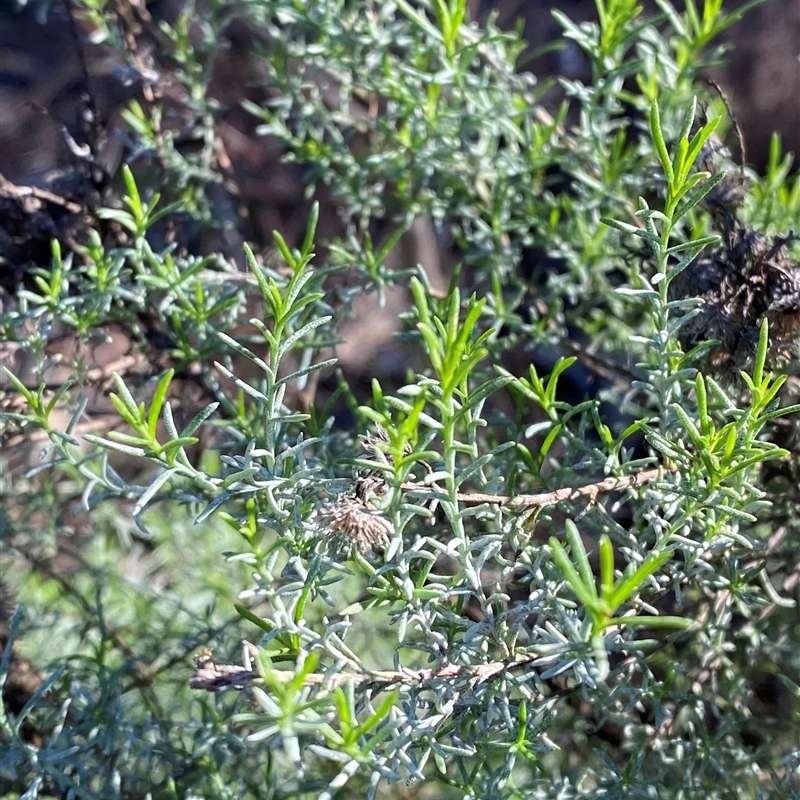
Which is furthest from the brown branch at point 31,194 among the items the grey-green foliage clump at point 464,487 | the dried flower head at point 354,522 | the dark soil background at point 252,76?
the dark soil background at point 252,76

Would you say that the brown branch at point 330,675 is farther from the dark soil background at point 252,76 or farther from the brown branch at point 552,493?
the dark soil background at point 252,76

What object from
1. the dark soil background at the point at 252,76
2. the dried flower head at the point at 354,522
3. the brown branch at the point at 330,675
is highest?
the dried flower head at the point at 354,522

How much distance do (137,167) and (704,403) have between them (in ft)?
5.13

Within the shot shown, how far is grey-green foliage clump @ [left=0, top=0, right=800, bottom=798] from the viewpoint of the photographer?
0.55m

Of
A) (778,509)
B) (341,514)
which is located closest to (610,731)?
(778,509)

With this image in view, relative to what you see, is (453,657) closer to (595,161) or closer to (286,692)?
(286,692)

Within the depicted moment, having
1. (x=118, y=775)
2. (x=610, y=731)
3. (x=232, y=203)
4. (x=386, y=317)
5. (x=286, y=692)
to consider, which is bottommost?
(x=386, y=317)

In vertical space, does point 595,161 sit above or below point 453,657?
above

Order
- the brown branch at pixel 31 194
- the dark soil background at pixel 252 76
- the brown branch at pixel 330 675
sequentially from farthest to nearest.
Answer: the dark soil background at pixel 252 76, the brown branch at pixel 31 194, the brown branch at pixel 330 675

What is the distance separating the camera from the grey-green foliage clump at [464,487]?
55 cm

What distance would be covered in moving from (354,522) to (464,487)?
0.53 metres

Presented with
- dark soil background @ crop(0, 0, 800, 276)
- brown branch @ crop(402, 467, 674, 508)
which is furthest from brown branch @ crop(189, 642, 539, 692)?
dark soil background @ crop(0, 0, 800, 276)

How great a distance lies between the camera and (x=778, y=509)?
85 cm

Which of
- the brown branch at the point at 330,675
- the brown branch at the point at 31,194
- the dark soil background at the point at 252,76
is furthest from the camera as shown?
the dark soil background at the point at 252,76
